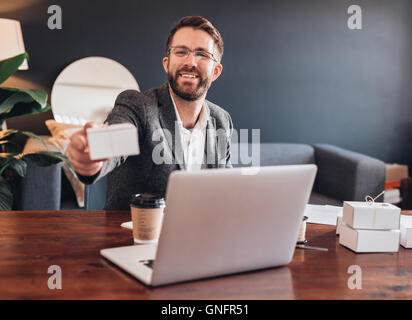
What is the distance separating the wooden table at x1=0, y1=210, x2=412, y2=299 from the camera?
0.95m

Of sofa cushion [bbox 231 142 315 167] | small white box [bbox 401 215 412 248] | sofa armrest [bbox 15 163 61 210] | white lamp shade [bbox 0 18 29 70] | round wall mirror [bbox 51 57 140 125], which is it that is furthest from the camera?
round wall mirror [bbox 51 57 140 125]

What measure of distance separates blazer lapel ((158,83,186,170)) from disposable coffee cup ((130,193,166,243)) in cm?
53

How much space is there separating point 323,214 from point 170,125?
0.66 m

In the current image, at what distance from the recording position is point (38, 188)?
117 inches

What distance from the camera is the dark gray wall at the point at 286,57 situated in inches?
150

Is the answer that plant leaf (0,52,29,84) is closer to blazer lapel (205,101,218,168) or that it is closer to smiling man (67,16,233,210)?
smiling man (67,16,233,210)

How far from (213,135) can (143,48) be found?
216cm

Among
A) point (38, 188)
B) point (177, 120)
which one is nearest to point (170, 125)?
point (177, 120)

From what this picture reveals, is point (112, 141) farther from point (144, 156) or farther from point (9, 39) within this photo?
point (9, 39)

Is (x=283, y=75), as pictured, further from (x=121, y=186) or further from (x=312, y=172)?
(x=312, y=172)

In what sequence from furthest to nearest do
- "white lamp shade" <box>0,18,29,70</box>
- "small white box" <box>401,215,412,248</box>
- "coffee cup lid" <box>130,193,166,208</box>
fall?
"white lamp shade" <box>0,18,29,70</box> < "small white box" <box>401,215,412,248</box> < "coffee cup lid" <box>130,193,166,208</box>

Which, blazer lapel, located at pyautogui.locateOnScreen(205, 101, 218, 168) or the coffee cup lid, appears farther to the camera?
blazer lapel, located at pyautogui.locateOnScreen(205, 101, 218, 168)

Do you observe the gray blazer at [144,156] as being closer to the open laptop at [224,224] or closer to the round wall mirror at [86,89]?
the open laptop at [224,224]

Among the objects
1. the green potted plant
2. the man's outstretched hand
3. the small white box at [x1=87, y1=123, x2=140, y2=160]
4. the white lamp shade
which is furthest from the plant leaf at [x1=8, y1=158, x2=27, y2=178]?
the small white box at [x1=87, y1=123, x2=140, y2=160]
